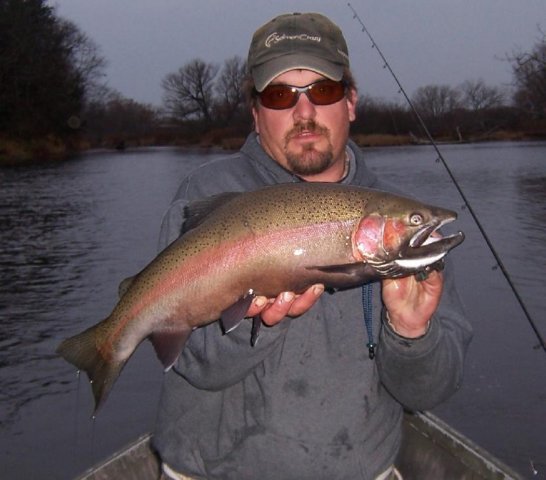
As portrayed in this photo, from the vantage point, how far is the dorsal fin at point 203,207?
276 centimetres

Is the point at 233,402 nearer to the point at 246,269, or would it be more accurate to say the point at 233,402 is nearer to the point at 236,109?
the point at 246,269

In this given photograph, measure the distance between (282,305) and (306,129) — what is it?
94cm

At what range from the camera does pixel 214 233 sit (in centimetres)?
268

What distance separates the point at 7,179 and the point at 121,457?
94.7ft

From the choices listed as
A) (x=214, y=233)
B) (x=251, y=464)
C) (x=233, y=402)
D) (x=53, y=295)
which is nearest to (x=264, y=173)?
(x=214, y=233)

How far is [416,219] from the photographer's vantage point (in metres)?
2.56

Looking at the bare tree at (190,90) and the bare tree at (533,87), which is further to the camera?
the bare tree at (190,90)

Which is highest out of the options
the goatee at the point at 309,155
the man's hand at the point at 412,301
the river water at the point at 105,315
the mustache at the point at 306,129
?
the mustache at the point at 306,129

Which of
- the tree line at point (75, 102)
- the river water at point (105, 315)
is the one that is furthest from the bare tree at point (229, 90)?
the river water at point (105, 315)

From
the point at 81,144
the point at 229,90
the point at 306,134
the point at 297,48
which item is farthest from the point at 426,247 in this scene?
the point at 229,90

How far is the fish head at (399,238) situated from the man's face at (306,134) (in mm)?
722

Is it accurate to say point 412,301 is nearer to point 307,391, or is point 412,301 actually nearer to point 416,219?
point 416,219

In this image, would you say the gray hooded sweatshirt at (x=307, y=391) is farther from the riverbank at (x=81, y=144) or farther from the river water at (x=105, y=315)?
the riverbank at (x=81, y=144)

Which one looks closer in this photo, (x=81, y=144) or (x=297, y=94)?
(x=297, y=94)
